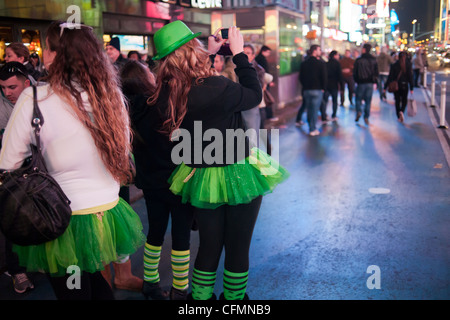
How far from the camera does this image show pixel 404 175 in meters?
7.54

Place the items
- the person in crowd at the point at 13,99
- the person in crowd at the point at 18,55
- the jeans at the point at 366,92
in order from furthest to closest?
1. the jeans at the point at 366,92
2. the person in crowd at the point at 18,55
3. the person in crowd at the point at 13,99

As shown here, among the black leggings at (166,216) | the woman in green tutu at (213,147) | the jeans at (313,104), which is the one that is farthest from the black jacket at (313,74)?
the woman in green tutu at (213,147)

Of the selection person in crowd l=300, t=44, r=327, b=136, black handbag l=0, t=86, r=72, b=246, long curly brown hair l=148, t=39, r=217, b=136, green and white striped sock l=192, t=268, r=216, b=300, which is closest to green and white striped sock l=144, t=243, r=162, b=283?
green and white striped sock l=192, t=268, r=216, b=300

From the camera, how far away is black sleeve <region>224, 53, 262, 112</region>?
2.69m

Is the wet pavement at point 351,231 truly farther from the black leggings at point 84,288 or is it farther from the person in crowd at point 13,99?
the black leggings at point 84,288

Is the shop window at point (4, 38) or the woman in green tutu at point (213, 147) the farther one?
the shop window at point (4, 38)

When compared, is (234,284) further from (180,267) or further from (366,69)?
(366,69)

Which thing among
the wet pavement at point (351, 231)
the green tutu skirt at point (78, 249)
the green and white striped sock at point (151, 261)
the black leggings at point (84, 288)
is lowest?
the wet pavement at point (351, 231)

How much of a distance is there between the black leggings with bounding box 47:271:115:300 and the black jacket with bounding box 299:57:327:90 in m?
9.65

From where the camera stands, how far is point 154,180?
345 centimetres

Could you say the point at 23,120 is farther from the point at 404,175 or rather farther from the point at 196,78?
the point at 404,175

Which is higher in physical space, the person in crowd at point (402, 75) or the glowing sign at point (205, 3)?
the glowing sign at point (205, 3)

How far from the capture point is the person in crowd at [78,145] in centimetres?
228
